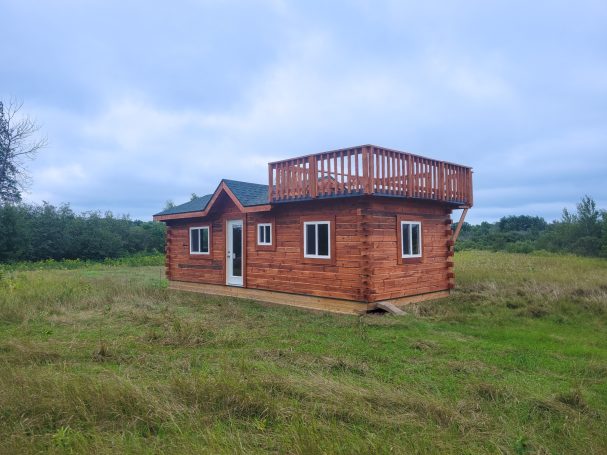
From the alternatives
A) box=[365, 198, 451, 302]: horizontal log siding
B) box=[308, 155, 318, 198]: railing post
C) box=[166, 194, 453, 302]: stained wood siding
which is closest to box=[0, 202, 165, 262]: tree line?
box=[166, 194, 453, 302]: stained wood siding

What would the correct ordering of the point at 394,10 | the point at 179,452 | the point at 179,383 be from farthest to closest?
1. the point at 394,10
2. the point at 179,383
3. the point at 179,452

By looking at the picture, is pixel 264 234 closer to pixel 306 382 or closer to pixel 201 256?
pixel 201 256

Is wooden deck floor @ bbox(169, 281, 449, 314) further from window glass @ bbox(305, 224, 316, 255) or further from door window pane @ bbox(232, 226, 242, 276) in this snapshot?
window glass @ bbox(305, 224, 316, 255)

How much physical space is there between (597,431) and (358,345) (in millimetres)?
3581

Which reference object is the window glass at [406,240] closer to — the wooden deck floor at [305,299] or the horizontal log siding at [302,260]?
the wooden deck floor at [305,299]

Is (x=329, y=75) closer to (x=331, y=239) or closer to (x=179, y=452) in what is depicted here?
(x=331, y=239)

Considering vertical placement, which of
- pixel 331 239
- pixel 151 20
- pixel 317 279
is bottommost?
pixel 317 279

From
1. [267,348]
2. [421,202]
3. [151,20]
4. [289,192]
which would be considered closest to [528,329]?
[421,202]

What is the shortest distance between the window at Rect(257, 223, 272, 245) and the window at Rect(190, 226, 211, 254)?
264 cm

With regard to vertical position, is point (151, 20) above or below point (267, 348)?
above

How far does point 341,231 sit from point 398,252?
1610 millimetres

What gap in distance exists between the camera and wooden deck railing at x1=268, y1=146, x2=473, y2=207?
9.45 m

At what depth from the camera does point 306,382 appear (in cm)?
434

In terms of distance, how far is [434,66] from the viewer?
12656 mm
